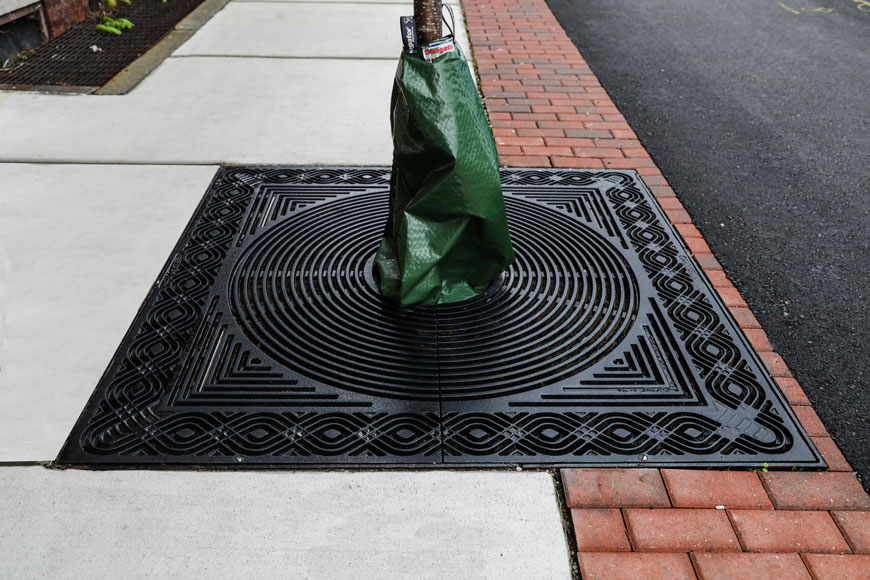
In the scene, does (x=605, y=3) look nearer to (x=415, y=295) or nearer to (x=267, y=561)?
(x=415, y=295)

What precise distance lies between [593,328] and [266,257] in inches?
54.1

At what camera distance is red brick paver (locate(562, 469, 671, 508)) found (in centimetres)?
197

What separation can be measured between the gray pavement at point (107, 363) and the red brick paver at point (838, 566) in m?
0.63

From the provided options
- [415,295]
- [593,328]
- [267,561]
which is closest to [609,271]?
[593,328]

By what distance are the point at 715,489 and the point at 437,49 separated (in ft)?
5.27

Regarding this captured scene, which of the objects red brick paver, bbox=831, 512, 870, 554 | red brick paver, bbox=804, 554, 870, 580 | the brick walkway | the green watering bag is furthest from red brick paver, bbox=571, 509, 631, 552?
the green watering bag

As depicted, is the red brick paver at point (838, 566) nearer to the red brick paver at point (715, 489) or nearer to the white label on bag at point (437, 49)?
the red brick paver at point (715, 489)

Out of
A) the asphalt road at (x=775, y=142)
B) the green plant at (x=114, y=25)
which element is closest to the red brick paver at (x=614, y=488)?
the asphalt road at (x=775, y=142)

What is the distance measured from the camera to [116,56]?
5.57 m

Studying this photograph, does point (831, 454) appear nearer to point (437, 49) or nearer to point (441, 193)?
point (441, 193)

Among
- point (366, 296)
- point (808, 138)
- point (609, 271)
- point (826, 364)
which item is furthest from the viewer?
point (808, 138)

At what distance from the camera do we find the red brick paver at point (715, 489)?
1978 mm

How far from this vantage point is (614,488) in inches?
79.4

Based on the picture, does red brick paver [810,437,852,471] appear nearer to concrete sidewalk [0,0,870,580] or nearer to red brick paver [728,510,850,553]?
concrete sidewalk [0,0,870,580]
